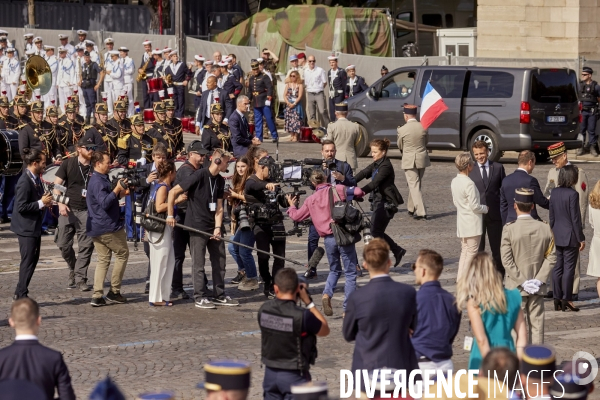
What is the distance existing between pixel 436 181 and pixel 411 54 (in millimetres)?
14035

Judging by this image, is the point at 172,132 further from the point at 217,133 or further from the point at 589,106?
the point at 589,106

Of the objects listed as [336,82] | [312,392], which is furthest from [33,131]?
[312,392]

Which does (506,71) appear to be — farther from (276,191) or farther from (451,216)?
(276,191)

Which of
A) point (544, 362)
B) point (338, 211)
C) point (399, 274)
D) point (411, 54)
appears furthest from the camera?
point (411, 54)

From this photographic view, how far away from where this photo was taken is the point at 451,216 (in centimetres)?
1952

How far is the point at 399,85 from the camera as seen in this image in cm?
2572

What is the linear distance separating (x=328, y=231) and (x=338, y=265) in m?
0.40

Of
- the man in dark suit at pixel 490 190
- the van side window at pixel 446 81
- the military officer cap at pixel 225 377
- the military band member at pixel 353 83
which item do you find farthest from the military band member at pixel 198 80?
the military officer cap at pixel 225 377

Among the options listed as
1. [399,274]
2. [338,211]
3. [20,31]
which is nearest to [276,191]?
[338,211]

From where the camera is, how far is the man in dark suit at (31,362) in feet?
22.4

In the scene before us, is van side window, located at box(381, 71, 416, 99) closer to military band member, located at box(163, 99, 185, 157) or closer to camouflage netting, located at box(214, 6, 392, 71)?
military band member, located at box(163, 99, 185, 157)

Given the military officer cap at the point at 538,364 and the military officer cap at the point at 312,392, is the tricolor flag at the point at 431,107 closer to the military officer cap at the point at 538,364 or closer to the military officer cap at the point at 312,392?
the military officer cap at the point at 538,364

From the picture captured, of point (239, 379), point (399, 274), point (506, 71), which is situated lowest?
point (399, 274)

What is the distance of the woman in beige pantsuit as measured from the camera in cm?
1340
